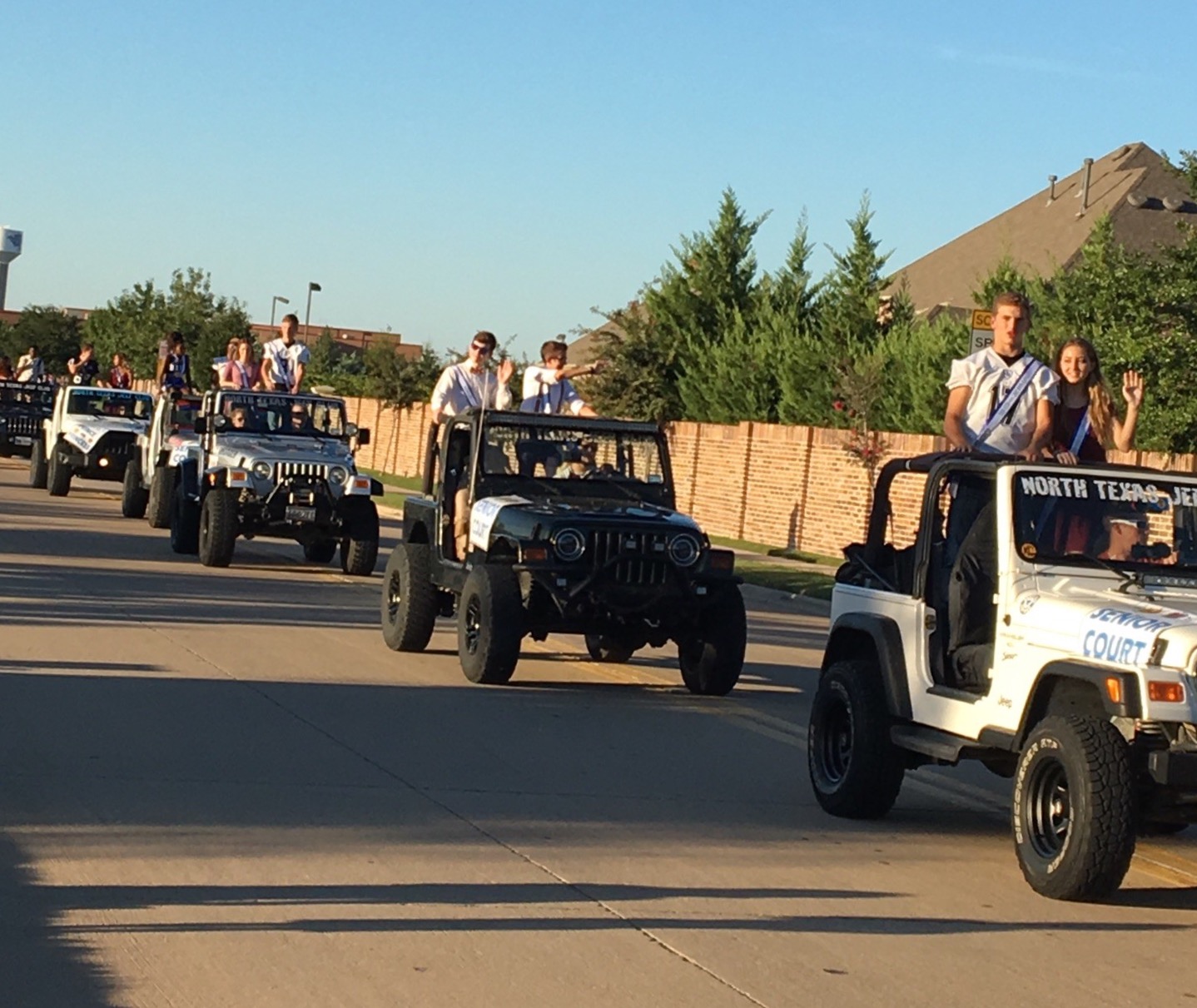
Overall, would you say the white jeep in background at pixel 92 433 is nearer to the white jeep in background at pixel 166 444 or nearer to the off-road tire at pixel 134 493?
the off-road tire at pixel 134 493

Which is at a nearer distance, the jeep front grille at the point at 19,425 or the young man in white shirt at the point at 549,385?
the young man in white shirt at the point at 549,385

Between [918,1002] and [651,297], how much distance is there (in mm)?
38175

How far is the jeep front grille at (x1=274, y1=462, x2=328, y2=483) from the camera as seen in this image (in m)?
20.9

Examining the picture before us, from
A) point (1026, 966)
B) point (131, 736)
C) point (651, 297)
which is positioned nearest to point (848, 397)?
Answer: point (651, 297)

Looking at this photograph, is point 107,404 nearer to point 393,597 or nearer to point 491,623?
point 393,597

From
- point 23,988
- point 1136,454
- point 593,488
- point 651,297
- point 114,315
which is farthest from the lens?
point 114,315

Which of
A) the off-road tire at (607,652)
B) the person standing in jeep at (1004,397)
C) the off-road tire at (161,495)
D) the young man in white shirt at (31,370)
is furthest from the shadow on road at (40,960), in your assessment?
the young man in white shirt at (31,370)

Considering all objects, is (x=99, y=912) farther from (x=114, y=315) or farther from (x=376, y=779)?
(x=114, y=315)

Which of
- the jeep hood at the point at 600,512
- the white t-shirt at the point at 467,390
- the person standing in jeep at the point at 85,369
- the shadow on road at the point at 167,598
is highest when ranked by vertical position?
the person standing in jeep at the point at 85,369

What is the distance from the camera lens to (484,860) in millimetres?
7676

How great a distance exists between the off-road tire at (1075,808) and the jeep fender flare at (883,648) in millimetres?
1090

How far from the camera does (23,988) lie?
18.8 feet

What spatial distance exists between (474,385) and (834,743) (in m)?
6.82

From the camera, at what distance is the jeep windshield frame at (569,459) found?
13883 mm
